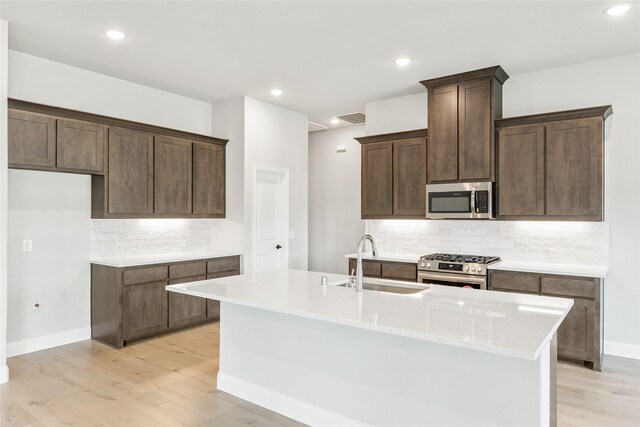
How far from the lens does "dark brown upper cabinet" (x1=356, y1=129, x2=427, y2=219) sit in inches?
205

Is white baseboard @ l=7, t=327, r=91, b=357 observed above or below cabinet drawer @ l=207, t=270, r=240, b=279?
below

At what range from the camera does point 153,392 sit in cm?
336

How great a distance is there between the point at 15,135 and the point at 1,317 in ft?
5.29

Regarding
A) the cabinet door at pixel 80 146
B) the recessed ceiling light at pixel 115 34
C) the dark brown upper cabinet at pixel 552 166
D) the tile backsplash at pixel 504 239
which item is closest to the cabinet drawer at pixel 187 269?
the cabinet door at pixel 80 146

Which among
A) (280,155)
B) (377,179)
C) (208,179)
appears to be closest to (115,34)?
(208,179)

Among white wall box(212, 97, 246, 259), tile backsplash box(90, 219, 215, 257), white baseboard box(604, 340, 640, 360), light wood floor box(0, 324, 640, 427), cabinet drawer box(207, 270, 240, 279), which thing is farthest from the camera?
white wall box(212, 97, 246, 259)

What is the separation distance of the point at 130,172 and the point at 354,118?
3.67 metres

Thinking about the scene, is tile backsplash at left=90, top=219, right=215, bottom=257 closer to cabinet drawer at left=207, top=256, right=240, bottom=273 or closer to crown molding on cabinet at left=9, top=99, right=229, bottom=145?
cabinet drawer at left=207, top=256, right=240, bottom=273

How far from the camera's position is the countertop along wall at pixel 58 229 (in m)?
4.21

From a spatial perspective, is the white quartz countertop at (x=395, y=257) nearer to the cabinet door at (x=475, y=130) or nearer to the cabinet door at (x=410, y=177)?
the cabinet door at (x=410, y=177)

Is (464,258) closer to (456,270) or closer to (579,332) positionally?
(456,270)

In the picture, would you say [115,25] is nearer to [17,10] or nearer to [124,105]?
[17,10]

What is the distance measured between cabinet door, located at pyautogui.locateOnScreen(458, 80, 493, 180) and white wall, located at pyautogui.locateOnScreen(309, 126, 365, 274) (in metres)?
2.91

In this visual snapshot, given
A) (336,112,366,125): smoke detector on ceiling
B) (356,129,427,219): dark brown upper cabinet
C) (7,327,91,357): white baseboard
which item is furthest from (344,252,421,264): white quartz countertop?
(7,327,91,357): white baseboard
